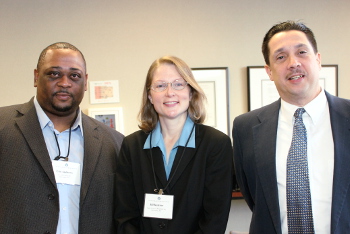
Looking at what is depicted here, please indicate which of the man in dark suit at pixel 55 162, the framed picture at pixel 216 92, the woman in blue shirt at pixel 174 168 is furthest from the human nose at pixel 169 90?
the framed picture at pixel 216 92

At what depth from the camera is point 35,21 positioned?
3414 mm

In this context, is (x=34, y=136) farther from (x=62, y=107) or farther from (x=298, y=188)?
(x=298, y=188)

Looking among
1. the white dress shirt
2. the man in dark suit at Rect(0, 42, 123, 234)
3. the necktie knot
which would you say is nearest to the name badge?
the man in dark suit at Rect(0, 42, 123, 234)

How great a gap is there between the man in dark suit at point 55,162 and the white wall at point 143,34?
149 centimetres

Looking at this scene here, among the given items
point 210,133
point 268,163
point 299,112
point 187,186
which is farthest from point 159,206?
point 299,112

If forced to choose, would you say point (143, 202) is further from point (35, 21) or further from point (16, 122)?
point (35, 21)

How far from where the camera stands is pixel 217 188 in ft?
5.64

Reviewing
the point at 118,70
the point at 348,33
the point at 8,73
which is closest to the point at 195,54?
the point at 118,70

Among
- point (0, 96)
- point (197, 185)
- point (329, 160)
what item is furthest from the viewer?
point (0, 96)

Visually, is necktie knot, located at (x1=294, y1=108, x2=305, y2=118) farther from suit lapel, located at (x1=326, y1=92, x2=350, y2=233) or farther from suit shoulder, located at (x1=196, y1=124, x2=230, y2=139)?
suit shoulder, located at (x1=196, y1=124, x2=230, y2=139)

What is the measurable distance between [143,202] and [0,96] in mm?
2400

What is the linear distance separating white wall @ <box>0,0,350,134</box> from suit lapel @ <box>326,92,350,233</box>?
1902 millimetres

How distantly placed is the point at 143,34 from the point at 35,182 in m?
2.16

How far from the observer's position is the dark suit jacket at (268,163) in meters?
1.51
